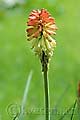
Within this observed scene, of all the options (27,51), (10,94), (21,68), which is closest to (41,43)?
(10,94)

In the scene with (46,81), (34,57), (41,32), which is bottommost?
(46,81)

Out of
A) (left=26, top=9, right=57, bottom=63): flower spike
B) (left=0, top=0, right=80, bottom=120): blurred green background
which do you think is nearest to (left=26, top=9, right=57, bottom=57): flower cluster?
(left=26, top=9, right=57, bottom=63): flower spike

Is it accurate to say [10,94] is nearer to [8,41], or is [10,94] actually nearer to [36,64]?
[36,64]

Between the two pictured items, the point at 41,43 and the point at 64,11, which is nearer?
the point at 41,43

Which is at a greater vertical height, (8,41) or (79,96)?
(8,41)

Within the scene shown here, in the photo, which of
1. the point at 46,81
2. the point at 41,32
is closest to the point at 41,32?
the point at 41,32

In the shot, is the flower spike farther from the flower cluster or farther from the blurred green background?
the blurred green background

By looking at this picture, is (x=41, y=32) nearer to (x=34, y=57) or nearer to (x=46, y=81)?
(x=46, y=81)

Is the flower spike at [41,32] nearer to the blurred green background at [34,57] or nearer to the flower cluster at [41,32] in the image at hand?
the flower cluster at [41,32]
